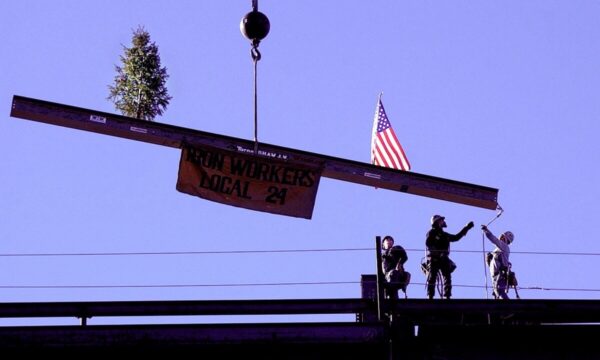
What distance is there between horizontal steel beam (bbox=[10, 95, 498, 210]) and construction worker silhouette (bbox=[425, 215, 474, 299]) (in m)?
3.67

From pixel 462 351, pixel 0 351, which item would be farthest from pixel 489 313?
pixel 0 351

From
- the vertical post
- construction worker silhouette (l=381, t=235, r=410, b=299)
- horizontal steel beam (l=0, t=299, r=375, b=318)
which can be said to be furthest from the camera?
construction worker silhouette (l=381, t=235, r=410, b=299)

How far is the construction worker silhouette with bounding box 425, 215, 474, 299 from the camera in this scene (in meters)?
23.8

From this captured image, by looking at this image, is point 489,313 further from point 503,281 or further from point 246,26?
point 246,26

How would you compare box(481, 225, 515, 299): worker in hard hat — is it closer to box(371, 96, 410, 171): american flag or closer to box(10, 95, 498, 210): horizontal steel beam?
box(10, 95, 498, 210): horizontal steel beam

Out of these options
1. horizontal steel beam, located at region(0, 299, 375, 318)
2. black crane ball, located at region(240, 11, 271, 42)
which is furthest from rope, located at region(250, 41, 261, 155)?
horizontal steel beam, located at region(0, 299, 375, 318)

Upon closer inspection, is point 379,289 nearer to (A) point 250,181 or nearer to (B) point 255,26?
(A) point 250,181

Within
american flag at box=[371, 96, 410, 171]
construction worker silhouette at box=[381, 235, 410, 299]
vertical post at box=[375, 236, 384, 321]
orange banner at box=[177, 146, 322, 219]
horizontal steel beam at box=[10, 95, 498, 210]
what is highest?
american flag at box=[371, 96, 410, 171]

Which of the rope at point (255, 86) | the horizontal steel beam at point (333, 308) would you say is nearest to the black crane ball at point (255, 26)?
the rope at point (255, 86)

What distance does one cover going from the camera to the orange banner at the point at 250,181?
26.7 metres

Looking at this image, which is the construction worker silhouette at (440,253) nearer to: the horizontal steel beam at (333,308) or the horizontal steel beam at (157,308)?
the horizontal steel beam at (333,308)

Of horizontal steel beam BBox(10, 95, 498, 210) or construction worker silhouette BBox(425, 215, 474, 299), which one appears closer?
construction worker silhouette BBox(425, 215, 474, 299)

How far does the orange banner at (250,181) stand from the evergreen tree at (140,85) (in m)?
2.01

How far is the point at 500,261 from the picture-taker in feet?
80.2
